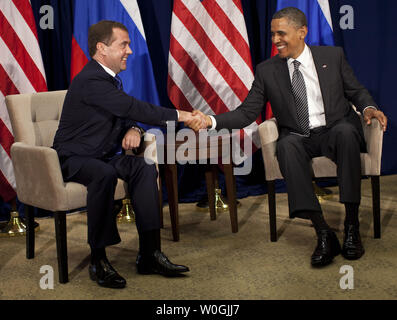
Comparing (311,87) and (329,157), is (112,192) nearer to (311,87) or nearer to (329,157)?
(329,157)

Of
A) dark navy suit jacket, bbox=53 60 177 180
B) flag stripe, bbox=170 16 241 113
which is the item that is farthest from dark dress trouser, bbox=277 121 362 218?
flag stripe, bbox=170 16 241 113

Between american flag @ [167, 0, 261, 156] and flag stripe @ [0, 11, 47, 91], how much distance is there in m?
0.90

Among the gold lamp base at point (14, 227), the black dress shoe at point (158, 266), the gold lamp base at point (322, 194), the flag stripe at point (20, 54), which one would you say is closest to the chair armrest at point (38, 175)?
the black dress shoe at point (158, 266)

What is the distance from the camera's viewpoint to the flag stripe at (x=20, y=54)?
144 inches

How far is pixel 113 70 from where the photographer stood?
304cm

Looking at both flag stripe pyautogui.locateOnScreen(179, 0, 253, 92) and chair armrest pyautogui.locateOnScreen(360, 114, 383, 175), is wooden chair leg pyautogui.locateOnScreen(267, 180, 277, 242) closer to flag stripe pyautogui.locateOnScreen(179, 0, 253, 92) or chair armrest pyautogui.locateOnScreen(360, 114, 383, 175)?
chair armrest pyautogui.locateOnScreen(360, 114, 383, 175)

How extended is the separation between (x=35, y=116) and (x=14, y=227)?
0.88 m

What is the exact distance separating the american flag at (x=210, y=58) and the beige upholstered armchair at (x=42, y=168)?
3.45ft

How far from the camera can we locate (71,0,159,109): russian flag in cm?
395

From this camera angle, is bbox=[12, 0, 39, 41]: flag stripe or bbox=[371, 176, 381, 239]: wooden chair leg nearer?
bbox=[371, 176, 381, 239]: wooden chair leg

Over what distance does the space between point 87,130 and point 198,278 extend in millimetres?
928

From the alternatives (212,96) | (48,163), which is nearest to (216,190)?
(212,96)

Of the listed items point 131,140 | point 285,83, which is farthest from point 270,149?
point 131,140
